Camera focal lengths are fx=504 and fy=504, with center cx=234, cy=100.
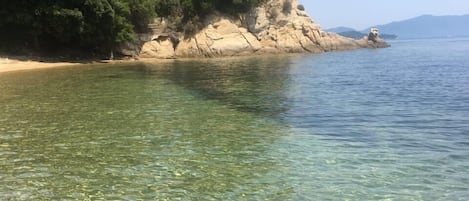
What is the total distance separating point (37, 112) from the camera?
2089cm

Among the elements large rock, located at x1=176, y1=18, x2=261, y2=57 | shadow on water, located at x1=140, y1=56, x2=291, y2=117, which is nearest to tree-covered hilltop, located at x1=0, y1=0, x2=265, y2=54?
large rock, located at x1=176, y1=18, x2=261, y2=57

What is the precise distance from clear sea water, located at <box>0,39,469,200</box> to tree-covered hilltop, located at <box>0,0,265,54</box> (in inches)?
895

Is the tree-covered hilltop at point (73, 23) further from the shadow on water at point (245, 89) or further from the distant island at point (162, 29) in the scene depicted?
the shadow on water at point (245, 89)

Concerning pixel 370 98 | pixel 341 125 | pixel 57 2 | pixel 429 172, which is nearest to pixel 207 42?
pixel 57 2

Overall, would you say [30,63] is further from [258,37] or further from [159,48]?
[258,37]

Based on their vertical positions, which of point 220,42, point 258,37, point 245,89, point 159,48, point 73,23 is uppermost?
point 73,23

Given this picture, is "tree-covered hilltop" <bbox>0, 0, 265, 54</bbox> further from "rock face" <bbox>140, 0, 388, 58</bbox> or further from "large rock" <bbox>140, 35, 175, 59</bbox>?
"rock face" <bbox>140, 0, 388, 58</bbox>

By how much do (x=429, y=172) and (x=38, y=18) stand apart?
1799 inches

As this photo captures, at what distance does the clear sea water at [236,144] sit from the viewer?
1052cm

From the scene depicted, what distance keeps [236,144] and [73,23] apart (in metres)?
39.8

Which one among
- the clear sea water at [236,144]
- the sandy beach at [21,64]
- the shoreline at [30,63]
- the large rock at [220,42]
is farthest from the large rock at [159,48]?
the clear sea water at [236,144]

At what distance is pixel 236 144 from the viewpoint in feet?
48.0

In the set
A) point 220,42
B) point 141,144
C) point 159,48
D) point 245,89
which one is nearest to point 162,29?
point 159,48

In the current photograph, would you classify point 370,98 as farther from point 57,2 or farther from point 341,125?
point 57,2
